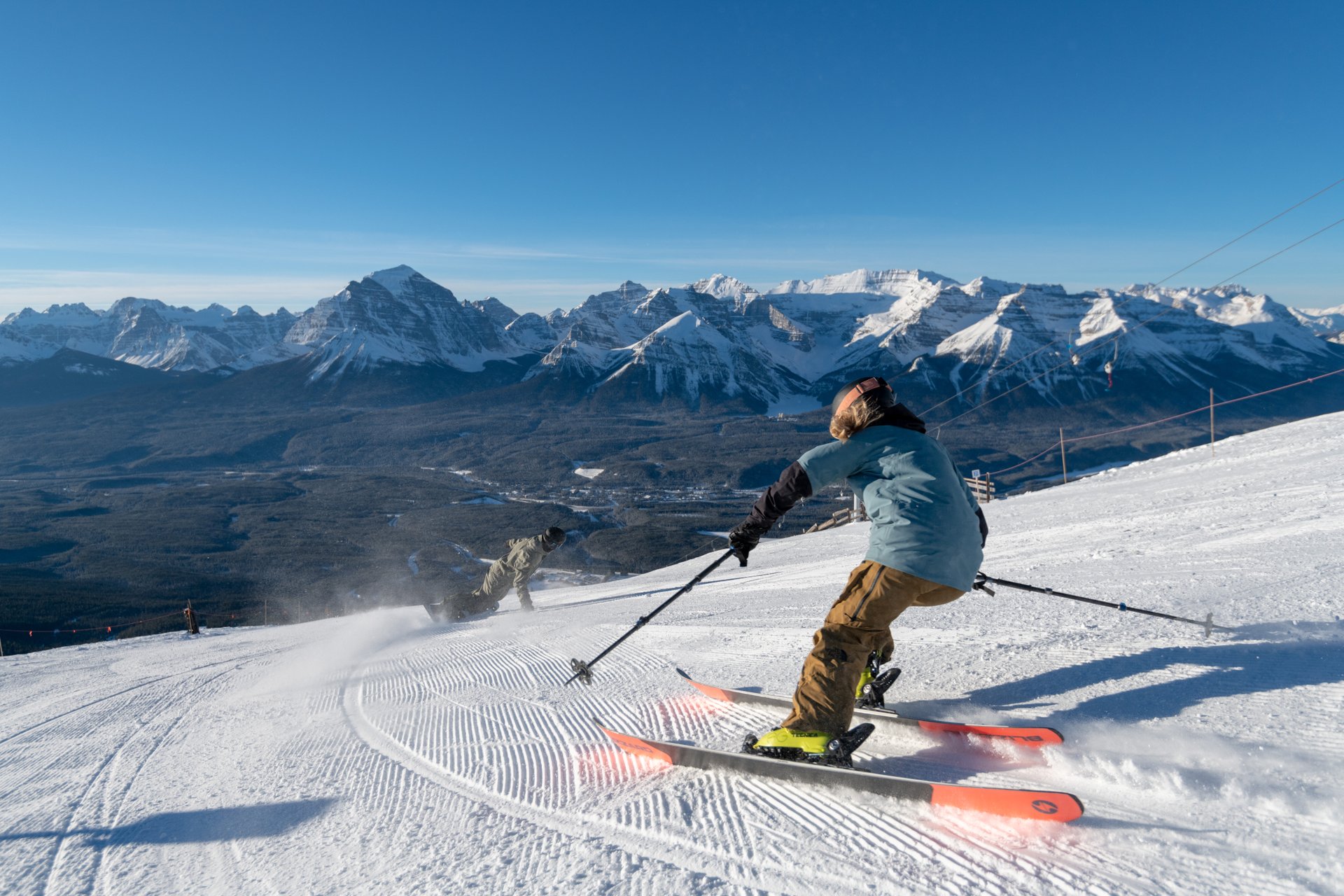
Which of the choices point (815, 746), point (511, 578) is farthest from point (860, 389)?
point (511, 578)

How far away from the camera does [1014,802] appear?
251 cm

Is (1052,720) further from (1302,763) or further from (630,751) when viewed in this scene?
(630,751)

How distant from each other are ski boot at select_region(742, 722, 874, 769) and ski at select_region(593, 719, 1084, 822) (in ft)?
0.13

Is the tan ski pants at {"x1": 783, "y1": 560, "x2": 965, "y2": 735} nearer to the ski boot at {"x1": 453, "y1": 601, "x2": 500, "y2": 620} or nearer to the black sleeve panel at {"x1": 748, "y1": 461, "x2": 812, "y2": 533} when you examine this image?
the black sleeve panel at {"x1": 748, "y1": 461, "x2": 812, "y2": 533}

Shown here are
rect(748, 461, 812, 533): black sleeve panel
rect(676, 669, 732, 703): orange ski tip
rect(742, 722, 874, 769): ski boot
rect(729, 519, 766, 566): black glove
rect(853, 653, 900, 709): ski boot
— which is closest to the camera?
rect(742, 722, 874, 769): ski boot

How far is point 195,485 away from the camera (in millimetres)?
165000

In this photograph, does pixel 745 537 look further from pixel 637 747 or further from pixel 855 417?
pixel 637 747

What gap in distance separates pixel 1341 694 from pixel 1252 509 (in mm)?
5823

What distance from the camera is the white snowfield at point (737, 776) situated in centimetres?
242

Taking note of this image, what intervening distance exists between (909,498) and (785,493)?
1.78ft

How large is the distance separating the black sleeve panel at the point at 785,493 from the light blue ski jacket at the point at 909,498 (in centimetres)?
4

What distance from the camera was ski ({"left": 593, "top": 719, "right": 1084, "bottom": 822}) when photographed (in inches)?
96.9

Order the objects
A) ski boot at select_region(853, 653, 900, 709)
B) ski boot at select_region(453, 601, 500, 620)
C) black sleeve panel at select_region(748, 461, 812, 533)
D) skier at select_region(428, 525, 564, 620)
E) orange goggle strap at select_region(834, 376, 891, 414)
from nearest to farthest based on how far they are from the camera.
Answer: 1. black sleeve panel at select_region(748, 461, 812, 533)
2. orange goggle strap at select_region(834, 376, 891, 414)
3. ski boot at select_region(853, 653, 900, 709)
4. ski boot at select_region(453, 601, 500, 620)
5. skier at select_region(428, 525, 564, 620)

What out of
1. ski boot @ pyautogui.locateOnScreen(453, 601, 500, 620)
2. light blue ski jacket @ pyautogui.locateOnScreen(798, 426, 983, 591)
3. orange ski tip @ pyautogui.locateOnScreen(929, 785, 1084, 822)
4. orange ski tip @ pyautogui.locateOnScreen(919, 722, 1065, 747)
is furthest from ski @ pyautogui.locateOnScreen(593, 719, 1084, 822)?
ski boot @ pyautogui.locateOnScreen(453, 601, 500, 620)
